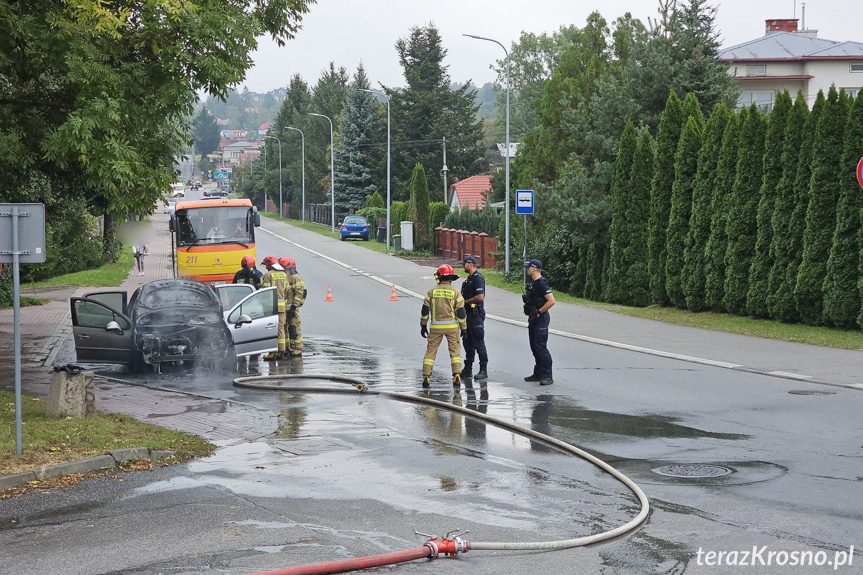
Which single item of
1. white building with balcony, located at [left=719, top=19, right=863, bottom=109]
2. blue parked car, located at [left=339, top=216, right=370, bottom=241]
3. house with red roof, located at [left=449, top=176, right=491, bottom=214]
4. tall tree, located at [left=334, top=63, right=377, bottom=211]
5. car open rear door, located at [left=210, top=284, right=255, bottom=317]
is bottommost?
car open rear door, located at [left=210, top=284, right=255, bottom=317]

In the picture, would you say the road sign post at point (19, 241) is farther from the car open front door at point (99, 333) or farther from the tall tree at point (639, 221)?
the tall tree at point (639, 221)

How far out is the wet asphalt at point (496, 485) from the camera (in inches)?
261

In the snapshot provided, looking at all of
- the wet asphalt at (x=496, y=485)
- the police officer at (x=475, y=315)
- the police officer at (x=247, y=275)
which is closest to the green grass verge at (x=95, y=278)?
the police officer at (x=247, y=275)

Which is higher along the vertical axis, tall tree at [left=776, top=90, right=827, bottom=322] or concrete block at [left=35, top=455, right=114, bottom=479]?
tall tree at [left=776, top=90, right=827, bottom=322]

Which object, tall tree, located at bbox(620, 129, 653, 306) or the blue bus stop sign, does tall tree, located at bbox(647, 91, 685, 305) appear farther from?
the blue bus stop sign

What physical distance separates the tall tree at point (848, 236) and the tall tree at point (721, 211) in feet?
12.1

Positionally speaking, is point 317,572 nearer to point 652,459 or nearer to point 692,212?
point 652,459

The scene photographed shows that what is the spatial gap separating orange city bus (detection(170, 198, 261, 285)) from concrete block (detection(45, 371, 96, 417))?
20.3 m

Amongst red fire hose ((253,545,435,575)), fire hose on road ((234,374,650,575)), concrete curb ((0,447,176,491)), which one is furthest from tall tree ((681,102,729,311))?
red fire hose ((253,545,435,575))

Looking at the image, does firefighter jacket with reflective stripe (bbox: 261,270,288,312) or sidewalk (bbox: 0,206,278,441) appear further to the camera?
firefighter jacket with reflective stripe (bbox: 261,270,288,312)

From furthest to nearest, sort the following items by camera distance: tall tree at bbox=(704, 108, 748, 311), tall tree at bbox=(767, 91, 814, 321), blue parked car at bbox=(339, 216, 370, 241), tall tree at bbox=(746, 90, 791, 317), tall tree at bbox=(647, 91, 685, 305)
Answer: blue parked car at bbox=(339, 216, 370, 241) < tall tree at bbox=(647, 91, 685, 305) < tall tree at bbox=(704, 108, 748, 311) < tall tree at bbox=(746, 90, 791, 317) < tall tree at bbox=(767, 91, 814, 321)

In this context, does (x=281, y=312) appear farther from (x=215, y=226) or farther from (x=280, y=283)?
(x=215, y=226)

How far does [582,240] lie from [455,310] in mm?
16542

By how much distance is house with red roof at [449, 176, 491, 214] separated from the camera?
7493cm
